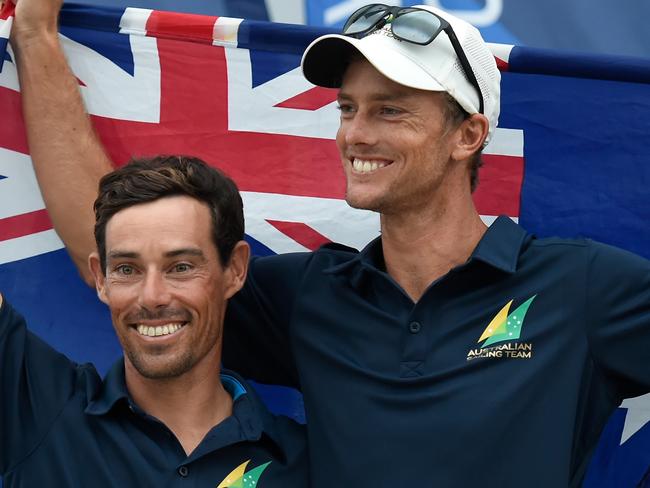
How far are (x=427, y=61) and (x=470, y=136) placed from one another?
277mm

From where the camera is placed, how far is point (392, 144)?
3375 millimetres

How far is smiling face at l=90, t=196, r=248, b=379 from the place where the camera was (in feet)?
10.5

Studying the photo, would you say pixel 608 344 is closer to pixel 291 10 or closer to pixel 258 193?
pixel 258 193

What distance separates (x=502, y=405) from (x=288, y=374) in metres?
0.83

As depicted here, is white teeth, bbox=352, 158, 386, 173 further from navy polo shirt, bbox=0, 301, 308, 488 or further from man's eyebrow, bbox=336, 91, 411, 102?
navy polo shirt, bbox=0, 301, 308, 488

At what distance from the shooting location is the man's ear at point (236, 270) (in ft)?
11.3

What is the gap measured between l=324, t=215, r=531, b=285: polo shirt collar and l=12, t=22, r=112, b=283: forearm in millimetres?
877

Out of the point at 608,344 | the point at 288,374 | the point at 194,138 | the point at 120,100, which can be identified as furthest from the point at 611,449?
the point at 120,100

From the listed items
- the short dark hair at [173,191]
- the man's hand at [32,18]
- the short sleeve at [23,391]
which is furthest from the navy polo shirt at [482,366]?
the man's hand at [32,18]

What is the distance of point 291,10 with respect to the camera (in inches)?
180

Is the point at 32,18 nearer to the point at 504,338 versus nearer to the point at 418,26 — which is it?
the point at 418,26

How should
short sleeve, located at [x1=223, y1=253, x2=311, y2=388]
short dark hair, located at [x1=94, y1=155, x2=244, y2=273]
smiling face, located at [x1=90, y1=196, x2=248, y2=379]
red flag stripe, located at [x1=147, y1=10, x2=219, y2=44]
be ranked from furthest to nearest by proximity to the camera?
red flag stripe, located at [x1=147, y1=10, x2=219, y2=44]
short sleeve, located at [x1=223, y1=253, x2=311, y2=388]
short dark hair, located at [x1=94, y1=155, x2=244, y2=273]
smiling face, located at [x1=90, y1=196, x2=248, y2=379]

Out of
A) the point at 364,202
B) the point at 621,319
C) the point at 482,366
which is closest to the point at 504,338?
the point at 482,366

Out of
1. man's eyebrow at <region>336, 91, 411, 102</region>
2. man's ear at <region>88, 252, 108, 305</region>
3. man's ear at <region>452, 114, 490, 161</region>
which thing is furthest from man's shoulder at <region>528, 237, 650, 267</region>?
man's ear at <region>88, 252, 108, 305</region>
